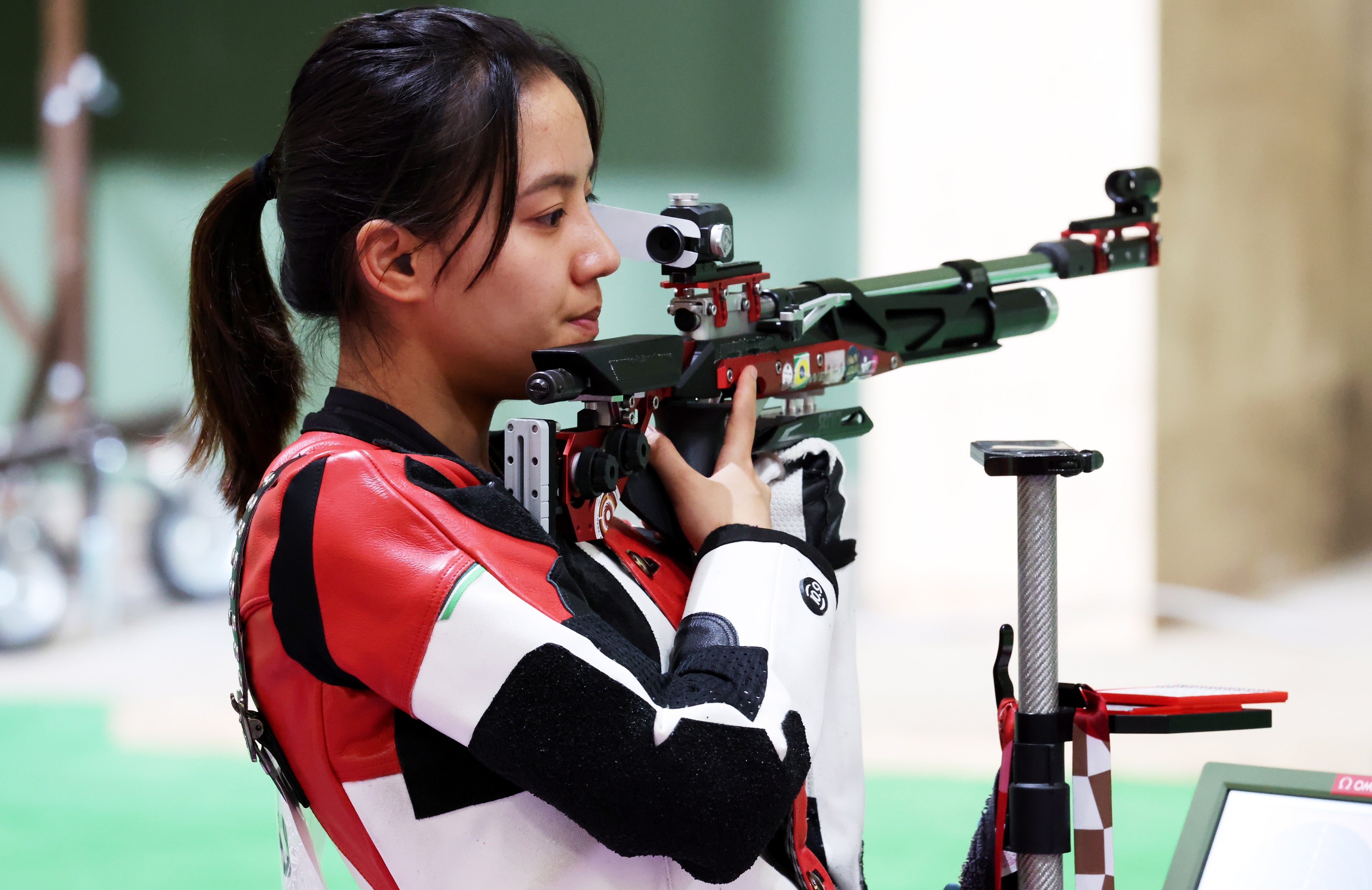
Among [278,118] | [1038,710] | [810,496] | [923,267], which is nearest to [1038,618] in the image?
[1038,710]

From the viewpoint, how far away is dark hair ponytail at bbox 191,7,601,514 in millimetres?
826

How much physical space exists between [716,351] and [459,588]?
346mm

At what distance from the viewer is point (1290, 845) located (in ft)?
3.05

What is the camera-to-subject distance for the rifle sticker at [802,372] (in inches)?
42.8

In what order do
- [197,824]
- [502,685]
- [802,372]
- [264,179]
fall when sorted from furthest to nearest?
[197,824], [802,372], [264,179], [502,685]

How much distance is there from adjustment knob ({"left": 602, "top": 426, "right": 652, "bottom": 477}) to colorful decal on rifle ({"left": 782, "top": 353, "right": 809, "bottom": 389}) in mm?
241

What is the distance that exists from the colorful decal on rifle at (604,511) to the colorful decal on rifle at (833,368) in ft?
0.96

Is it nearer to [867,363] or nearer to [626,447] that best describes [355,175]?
[626,447]

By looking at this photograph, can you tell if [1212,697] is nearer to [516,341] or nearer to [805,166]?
[516,341]

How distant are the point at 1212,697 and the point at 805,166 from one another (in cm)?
294

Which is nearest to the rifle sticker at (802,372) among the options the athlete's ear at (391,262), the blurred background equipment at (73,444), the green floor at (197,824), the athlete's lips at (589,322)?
the athlete's lips at (589,322)

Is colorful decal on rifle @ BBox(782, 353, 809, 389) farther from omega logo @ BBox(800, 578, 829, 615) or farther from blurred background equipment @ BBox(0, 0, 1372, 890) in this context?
blurred background equipment @ BBox(0, 0, 1372, 890)

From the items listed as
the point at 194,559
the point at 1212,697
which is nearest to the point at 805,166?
the point at 194,559

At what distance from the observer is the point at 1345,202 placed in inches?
155
